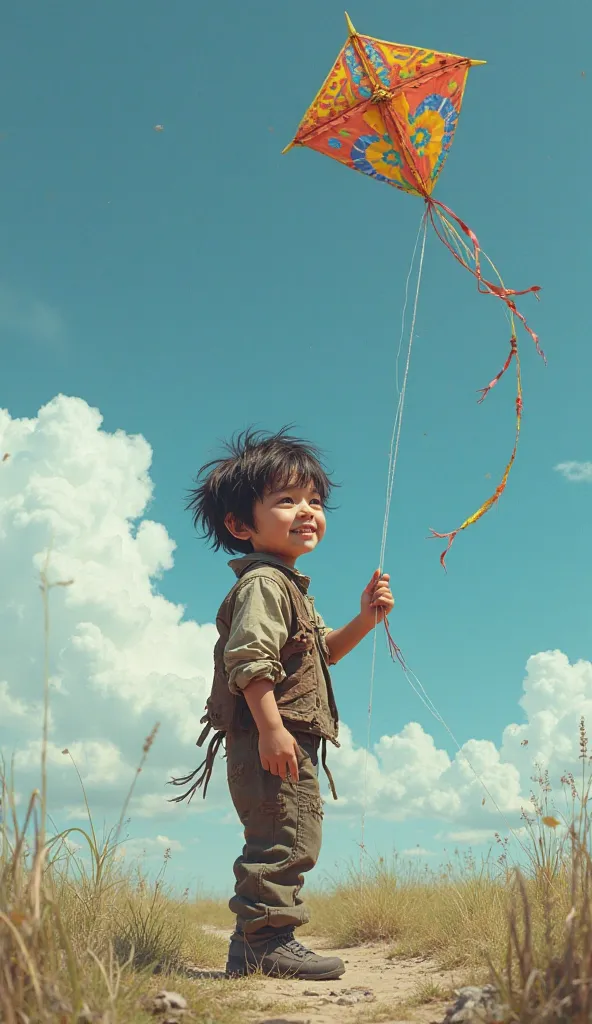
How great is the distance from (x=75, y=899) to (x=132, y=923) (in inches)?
18.6

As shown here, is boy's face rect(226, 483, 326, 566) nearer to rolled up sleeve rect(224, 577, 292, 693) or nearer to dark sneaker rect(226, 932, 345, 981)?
rolled up sleeve rect(224, 577, 292, 693)

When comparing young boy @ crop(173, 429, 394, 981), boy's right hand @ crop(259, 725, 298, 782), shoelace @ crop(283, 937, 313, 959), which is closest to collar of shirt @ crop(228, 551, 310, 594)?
young boy @ crop(173, 429, 394, 981)

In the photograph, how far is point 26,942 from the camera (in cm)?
209

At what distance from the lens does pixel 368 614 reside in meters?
4.34

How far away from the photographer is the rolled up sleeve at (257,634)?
11.5 feet

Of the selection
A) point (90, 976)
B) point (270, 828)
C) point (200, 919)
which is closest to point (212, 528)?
point (270, 828)

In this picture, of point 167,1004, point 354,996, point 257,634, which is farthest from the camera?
point 257,634

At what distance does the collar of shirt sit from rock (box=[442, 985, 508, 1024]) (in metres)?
1.99

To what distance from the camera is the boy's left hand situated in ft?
14.2

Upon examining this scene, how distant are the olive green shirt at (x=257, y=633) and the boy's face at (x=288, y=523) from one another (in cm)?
30

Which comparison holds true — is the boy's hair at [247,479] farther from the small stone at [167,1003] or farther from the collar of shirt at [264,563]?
the small stone at [167,1003]

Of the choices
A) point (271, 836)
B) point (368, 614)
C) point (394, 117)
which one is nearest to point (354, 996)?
point (271, 836)

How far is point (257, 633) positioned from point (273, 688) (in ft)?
0.80

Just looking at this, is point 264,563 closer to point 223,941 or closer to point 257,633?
point 257,633
